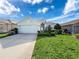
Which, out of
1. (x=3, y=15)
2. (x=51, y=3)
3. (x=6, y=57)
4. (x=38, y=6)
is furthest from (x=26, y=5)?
(x=6, y=57)

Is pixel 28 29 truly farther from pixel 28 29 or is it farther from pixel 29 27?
pixel 29 27

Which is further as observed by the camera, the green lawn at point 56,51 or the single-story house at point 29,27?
the single-story house at point 29,27

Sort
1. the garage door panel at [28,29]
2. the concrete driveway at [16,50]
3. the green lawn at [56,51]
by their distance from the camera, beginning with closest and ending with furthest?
the green lawn at [56,51] < the concrete driveway at [16,50] < the garage door panel at [28,29]

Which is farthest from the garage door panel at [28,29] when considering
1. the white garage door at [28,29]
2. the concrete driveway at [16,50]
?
the concrete driveway at [16,50]

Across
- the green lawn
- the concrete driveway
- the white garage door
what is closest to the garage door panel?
the white garage door

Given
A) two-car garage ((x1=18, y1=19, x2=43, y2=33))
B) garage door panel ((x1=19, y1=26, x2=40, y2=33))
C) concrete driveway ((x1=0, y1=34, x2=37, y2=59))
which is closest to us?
concrete driveway ((x1=0, y1=34, x2=37, y2=59))

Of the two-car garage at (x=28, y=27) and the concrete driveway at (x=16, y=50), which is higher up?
the two-car garage at (x=28, y=27)

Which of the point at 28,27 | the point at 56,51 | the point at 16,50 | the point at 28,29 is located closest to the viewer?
the point at 56,51

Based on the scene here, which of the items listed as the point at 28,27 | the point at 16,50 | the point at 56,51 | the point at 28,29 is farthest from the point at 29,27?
the point at 56,51

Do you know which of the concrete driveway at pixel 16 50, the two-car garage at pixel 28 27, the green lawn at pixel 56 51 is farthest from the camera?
the two-car garage at pixel 28 27

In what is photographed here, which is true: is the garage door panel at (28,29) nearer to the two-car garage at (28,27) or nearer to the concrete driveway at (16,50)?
the two-car garage at (28,27)

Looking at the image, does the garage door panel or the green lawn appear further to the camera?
the garage door panel

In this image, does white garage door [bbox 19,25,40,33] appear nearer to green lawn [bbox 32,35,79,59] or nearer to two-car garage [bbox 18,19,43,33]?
two-car garage [bbox 18,19,43,33]

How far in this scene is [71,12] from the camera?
Result: 5456 centimetres
